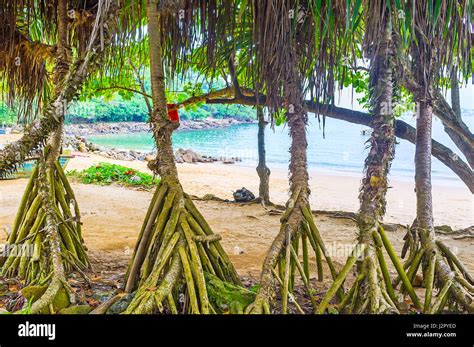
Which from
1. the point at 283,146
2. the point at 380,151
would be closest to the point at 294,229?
the point at 380,151

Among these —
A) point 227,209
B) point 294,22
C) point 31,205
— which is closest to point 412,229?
point 294,22

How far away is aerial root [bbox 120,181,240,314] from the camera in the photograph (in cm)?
168

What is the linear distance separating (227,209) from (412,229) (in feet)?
10.4

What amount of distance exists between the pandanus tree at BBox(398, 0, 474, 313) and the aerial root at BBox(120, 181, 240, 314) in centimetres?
99

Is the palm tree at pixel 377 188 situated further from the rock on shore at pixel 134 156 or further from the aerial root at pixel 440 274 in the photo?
the rock on shore at pixel 134 156

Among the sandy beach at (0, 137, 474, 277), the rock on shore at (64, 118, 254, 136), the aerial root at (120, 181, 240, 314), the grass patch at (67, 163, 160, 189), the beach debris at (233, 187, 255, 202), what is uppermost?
the rock on shore at (64, 118, 254, 136)

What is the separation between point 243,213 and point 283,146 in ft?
5.06

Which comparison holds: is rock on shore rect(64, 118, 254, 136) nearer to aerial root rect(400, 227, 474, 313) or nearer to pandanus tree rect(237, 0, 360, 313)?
pandanus tree rect(237, 0, 360, 313)

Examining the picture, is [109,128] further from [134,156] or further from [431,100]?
[431,100]

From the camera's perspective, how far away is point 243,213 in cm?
495

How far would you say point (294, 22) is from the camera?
2.08 meters

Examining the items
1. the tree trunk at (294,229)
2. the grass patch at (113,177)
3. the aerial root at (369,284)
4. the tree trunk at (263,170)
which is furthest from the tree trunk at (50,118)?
the grass patch at (113,177)

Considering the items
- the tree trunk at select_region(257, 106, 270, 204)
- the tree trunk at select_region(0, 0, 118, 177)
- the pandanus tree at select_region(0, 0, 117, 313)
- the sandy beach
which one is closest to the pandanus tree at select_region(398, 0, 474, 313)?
the sandy beach
